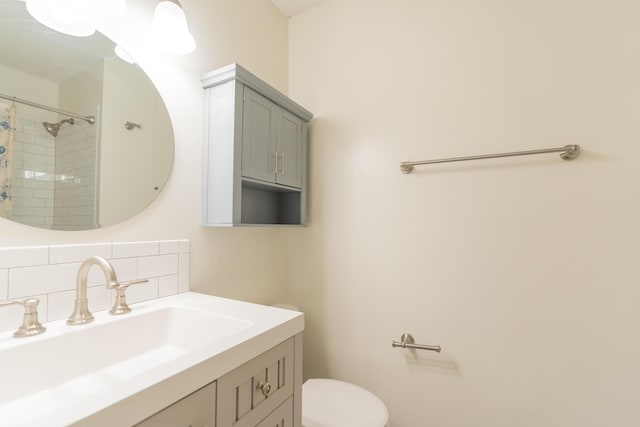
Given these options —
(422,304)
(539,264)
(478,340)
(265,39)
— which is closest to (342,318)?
(422,304)

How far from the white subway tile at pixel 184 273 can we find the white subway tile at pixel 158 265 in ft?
0.07

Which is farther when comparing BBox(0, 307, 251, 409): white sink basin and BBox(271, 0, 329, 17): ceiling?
BBox(271, 0, 329, 17): ceiling

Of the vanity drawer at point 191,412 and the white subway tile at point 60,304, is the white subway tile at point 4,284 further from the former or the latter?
the vanity drawer at point 191,412

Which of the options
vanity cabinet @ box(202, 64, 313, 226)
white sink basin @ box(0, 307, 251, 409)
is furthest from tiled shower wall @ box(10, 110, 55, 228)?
vanity cabinet @ box(202, 64, 313, 226)

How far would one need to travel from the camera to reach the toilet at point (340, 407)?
3.70 feet

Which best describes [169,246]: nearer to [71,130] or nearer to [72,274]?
[72,274]

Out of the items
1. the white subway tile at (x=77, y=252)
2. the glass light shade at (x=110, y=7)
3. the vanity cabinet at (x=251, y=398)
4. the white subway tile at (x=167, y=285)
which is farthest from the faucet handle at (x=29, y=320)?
the glass light shade at (x=110, y=7)

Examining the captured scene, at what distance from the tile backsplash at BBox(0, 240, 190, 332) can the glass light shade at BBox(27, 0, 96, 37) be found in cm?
64

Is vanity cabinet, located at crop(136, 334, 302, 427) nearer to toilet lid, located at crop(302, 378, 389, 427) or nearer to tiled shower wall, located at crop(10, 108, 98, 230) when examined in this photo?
toilet lid, located at crop(302, 378, 389, 427)

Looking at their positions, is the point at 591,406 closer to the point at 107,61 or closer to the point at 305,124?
the point at 305,124

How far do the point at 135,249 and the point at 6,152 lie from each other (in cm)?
40

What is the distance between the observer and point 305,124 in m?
1.65

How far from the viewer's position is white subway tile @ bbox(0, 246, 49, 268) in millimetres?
700

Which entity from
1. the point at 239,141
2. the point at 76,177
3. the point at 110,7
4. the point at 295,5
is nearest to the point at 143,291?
the point at 76,177
